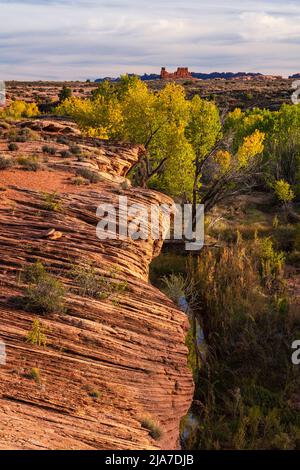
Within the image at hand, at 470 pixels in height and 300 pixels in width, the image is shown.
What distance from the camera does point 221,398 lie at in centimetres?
1609

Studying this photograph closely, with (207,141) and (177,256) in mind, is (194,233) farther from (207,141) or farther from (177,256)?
(207,141)

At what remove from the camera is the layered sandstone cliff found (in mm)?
8367

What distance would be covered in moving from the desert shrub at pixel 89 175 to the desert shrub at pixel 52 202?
3283mm

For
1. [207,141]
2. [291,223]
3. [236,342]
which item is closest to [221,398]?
[236,342]

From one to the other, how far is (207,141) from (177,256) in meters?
7.01

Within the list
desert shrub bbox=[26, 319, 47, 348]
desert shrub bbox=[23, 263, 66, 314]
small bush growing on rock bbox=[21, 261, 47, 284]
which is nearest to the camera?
desert shrub bbox=[26, 319, 47, 348]

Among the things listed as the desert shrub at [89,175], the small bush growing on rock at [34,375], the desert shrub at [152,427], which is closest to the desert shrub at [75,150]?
the desert shrub at [89,175]

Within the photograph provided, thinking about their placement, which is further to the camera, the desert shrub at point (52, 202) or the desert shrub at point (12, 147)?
the desert shrub at point (12, 147)

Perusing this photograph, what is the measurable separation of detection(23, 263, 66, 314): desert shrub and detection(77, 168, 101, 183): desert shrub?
28.8ft

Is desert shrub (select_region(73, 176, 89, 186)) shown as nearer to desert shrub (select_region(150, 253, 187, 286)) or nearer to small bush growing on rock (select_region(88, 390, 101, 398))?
desert shrub (select_region(150, 253, 187, 286))

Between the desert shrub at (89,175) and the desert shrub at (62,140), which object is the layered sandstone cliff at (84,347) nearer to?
the desert shrub at (89,175)

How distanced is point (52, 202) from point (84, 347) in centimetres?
637

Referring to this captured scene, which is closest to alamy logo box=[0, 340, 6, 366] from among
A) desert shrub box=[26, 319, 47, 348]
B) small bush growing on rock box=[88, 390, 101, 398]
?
desert shrub box=[26, 319, 47, 348]

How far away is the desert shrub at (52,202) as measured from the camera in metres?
14.8
